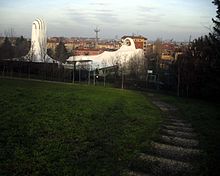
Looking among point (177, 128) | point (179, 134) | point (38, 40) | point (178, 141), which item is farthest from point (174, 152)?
point (38, 40)

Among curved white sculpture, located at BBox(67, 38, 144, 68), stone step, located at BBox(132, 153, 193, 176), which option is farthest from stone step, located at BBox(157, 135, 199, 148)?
curved white sculpture, located at BBox(67, 38, 144, 68)

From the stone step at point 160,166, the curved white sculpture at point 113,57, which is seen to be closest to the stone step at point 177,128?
the stone step at point 160,166

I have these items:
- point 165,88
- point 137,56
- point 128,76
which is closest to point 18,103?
point 165,88

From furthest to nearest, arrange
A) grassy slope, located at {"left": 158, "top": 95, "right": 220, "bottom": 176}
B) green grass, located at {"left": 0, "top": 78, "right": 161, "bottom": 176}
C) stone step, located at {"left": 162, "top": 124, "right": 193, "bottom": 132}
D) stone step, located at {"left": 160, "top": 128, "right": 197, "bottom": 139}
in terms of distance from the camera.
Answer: stone step, located at {"left": 162, "top": 124, "right": 193, "bottom": 132}, stone step, located at {"left": 160, "top": 128, "right": 197, "bottom": 139}, grassy slope, located at {"left": 158, "top": 95, "right": 220, "bottom": 176}, green grass, located at {"left": 0, "top": 78, "right": 161, "bottom": 176}

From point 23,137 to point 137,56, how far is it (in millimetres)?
54372

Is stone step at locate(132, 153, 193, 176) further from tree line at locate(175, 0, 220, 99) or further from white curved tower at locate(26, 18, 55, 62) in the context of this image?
white curved tower at locate(26, 18, 55, 62)

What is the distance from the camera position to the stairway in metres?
7.11

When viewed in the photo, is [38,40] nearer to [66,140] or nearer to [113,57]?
[113,57]

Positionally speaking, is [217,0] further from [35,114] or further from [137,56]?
[137,56]

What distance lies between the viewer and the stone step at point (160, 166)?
7078 mm

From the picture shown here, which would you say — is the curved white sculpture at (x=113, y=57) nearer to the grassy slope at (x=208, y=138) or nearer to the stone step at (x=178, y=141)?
the grassy slope at (x=208, y=138)

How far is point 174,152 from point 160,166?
1534mm

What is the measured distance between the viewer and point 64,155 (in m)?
7.31

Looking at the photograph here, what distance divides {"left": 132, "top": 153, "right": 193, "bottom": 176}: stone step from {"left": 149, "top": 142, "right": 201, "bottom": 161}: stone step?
1.47ft
